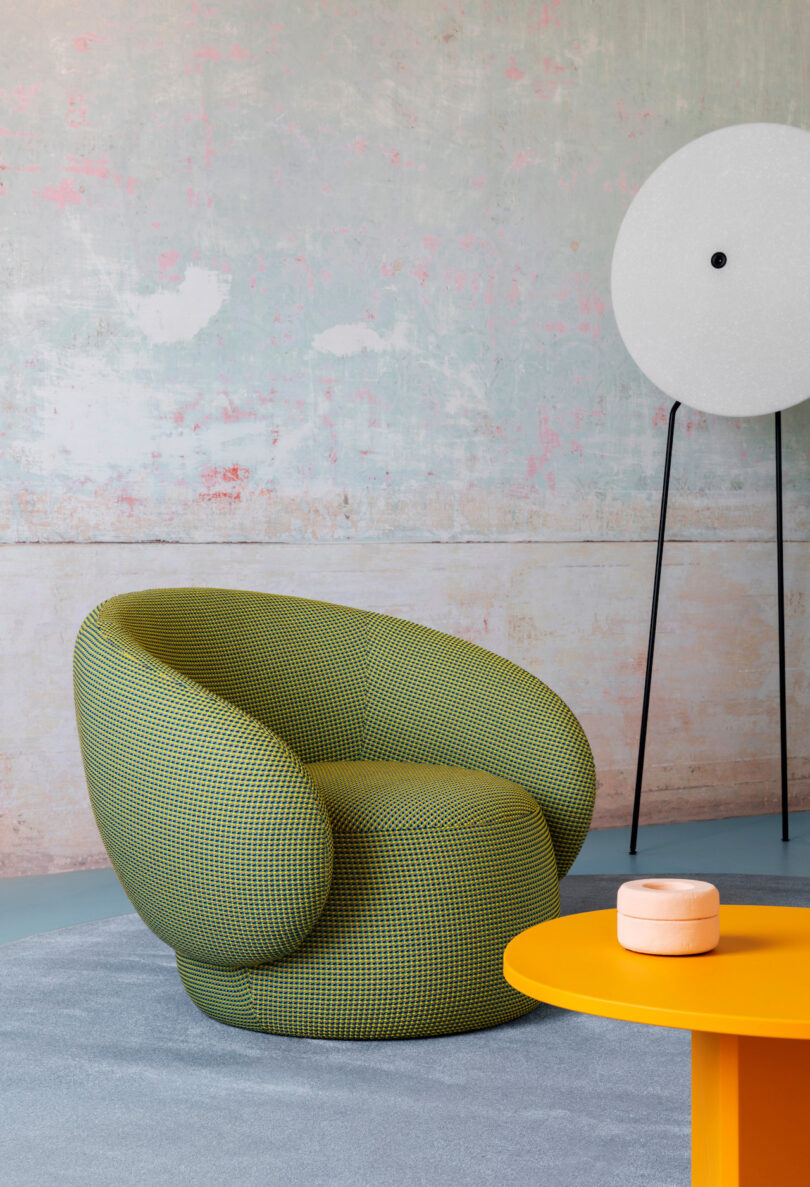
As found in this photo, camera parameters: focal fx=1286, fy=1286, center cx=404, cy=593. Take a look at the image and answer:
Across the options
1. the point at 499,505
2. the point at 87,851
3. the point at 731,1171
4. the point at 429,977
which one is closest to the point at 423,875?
the point at 429,977

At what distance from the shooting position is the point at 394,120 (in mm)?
3869

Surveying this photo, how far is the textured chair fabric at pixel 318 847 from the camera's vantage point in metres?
1.99

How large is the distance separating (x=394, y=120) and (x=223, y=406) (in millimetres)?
1034

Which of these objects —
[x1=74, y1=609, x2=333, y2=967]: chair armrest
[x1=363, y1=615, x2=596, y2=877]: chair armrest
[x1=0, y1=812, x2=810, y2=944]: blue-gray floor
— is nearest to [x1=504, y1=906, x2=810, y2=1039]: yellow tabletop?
[x1=74, y1=609, x2=333, y2=967]: chair armrest

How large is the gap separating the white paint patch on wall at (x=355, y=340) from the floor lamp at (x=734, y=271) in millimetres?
754

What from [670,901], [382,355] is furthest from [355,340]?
[670,901]

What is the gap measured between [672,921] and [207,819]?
0.91m

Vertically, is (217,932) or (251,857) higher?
(251,857)

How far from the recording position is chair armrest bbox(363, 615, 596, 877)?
243 centimetres

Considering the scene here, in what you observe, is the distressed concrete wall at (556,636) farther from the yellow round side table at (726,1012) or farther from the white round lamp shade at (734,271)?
the yellow round side table at (726,1012)

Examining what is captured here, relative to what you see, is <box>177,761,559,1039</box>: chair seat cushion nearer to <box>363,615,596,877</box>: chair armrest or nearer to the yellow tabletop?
<box>363,615,596,877</box>: chair armrest

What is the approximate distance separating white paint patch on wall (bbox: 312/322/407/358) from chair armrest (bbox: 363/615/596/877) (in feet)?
4.21

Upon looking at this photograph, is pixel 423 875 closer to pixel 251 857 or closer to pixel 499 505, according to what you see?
pixel 251 857

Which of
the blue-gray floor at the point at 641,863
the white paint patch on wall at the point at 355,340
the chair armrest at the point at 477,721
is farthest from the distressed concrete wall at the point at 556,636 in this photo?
the chair armrest at the point at 477,721
